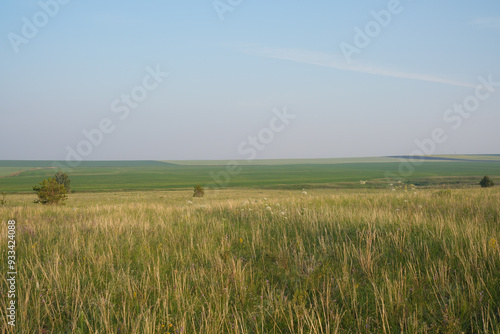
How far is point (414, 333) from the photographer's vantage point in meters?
2.54

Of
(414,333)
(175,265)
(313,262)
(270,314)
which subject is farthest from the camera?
(175,265)

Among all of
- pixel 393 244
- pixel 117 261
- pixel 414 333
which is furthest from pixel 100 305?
pixel 393 244

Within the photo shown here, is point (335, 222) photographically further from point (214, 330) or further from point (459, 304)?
point (214, 330)

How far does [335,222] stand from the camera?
6.25 metres

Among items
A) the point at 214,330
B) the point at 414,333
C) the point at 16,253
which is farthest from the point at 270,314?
the point at 16,253

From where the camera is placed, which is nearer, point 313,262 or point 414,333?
point 414,333

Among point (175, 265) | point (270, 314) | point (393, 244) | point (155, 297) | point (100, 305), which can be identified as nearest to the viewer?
point (270, 314)

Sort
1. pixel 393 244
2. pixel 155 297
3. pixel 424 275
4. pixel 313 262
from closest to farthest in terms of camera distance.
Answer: pixel 155 297
pixel 424 275
pixel 313 262
pixel 393 244

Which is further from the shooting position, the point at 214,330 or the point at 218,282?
the point at 218,282

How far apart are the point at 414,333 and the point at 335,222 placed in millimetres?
3741

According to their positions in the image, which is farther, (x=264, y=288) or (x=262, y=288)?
(x=264, y=288)

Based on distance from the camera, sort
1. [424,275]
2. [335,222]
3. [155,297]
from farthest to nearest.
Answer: [335,222] < [424,275] < [155,297]

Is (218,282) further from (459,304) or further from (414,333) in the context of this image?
(459,304)

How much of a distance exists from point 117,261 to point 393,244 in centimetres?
385
